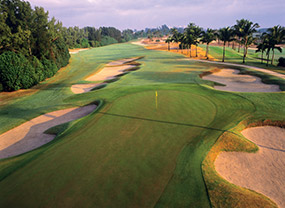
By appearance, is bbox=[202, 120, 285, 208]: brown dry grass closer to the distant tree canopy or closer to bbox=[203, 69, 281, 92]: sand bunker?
bbox=[203, 69, 281, 92]: sand bunker

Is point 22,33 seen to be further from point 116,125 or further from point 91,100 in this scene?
point 116,125

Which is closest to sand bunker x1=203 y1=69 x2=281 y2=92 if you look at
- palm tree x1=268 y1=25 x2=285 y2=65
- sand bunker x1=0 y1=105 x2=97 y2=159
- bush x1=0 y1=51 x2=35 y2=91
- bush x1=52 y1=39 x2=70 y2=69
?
palm tree x1=268 y1=25 x2=285 y2=65

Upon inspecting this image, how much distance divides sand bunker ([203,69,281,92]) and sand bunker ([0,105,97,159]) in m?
25.8

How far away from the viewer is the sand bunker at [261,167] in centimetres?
1053

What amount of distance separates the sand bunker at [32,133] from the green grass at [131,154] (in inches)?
60.7

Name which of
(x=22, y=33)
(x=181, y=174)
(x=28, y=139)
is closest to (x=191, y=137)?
(x=181, y=174)

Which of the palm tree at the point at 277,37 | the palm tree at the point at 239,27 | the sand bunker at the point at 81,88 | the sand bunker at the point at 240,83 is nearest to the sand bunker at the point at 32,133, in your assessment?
the sand bunker at the point at 81,88

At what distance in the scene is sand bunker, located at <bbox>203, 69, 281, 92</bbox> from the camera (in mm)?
31141

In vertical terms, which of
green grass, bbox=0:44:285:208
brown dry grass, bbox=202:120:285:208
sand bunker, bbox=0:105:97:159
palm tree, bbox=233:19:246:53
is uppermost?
palm tree, bbox=233:19:246:53

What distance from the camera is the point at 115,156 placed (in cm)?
1296

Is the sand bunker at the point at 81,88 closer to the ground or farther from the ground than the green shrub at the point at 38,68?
closer to the ground

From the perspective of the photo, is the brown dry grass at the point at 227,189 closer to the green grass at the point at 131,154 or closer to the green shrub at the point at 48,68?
the green grass at the point at 131,154

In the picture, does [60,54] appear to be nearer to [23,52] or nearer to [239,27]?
[23,52]

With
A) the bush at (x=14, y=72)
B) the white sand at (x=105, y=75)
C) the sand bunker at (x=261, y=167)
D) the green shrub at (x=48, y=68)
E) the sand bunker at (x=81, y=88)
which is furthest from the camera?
the white sand at (x=105, y=75)
